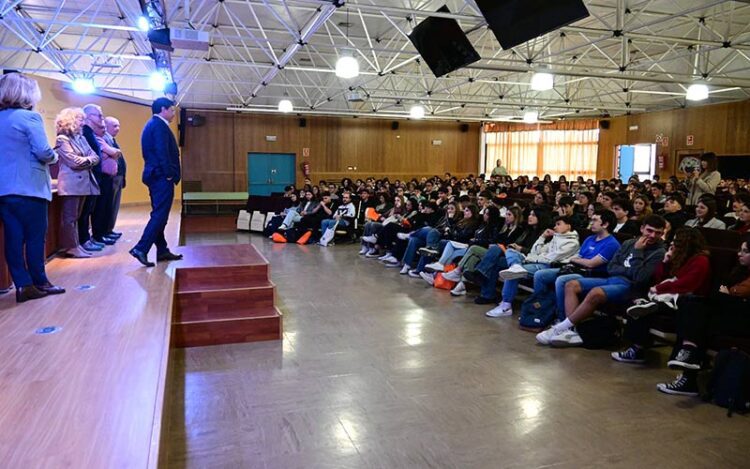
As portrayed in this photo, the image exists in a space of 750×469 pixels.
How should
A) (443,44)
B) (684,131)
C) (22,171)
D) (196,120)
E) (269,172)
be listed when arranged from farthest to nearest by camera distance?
(269,172) < (196,120) < (684,131) < (443,44) < (22,171)

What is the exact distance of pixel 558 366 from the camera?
3.99 metres

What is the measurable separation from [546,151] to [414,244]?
1252cm

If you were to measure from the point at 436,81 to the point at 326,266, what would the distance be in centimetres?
868

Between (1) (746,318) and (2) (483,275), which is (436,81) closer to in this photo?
(2) (483,275)

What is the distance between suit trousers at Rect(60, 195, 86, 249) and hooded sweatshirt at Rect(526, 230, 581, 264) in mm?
3994

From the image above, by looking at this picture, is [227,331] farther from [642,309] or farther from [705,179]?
[705,179]

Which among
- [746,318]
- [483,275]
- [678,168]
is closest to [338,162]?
[678,168]

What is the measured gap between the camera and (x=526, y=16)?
5.01 m

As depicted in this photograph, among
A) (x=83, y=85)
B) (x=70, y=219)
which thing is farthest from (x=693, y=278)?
(x=83, y=85)

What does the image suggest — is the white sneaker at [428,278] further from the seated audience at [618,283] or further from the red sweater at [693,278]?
the red sweater at [693,278]

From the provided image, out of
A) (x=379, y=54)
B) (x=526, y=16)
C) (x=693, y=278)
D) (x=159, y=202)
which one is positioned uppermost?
(x=379, y=54)

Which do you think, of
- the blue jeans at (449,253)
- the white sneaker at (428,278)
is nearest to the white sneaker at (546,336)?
the blue jeans at (449,253)

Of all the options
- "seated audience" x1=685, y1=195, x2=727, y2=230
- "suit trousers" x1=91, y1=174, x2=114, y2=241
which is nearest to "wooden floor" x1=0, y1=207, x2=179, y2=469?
"suit trousers" x1=91, y1=174, x2=114, y2=241

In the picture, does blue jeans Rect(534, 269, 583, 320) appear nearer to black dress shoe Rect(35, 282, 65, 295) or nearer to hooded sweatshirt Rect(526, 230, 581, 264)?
hooded sweatshirt Rect(526, 230, 581, 264)
